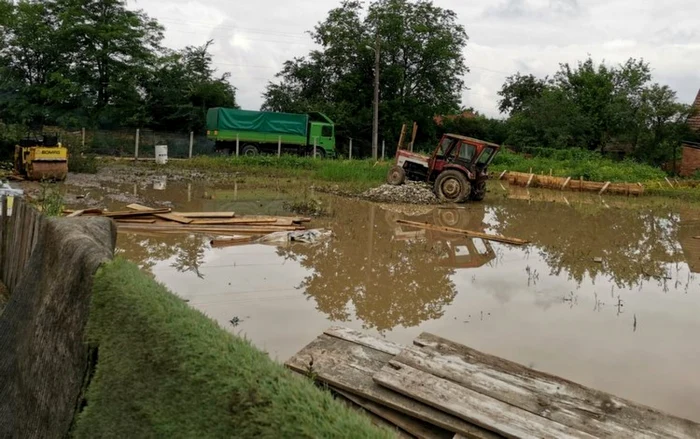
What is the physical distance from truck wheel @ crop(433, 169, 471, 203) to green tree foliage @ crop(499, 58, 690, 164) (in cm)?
1685

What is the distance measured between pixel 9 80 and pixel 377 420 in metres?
32.7

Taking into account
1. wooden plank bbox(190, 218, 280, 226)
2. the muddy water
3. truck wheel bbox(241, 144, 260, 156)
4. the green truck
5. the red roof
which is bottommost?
the muddy water

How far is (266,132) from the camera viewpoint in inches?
1136

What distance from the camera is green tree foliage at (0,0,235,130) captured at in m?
28.8

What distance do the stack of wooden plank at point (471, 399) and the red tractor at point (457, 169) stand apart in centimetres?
1311

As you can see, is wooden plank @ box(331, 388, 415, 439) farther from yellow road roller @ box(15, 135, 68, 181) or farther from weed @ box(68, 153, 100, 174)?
weed @ box(68, 153, 100, 174)

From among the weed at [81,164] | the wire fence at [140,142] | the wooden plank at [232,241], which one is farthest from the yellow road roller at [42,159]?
the wire fence at [140,142]

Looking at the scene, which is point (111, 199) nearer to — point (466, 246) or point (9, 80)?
point (466, 246)

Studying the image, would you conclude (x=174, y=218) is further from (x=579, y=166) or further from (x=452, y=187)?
(x=579, y=166)

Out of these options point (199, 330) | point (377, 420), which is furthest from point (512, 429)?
point (199, 330)

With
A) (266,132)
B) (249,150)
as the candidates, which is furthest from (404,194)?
(249,150)

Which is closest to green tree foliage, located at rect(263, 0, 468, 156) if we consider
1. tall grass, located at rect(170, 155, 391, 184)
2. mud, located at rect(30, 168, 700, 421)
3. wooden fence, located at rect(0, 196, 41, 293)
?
tall grass, located at rect(170, 155, 391, 184)

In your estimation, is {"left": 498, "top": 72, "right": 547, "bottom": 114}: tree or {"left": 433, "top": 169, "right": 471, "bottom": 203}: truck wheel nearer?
{"left": 433, "top": 169, "right": 471, "bottom": 203}: truck wheel

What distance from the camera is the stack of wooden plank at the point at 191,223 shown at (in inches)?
414
